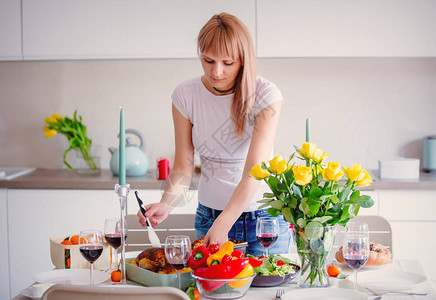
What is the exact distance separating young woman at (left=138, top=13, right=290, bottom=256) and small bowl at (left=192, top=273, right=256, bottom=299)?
1.23ft

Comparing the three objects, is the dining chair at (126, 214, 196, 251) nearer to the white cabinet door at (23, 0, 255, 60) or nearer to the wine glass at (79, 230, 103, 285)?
the wine glass at (79, 230, 103, 285)

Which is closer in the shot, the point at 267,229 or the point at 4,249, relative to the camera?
the point at 267,229

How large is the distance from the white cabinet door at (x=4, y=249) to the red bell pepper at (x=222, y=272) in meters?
2.07

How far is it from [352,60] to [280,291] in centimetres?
235

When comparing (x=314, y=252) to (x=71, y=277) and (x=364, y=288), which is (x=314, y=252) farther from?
(x=71, y=277)

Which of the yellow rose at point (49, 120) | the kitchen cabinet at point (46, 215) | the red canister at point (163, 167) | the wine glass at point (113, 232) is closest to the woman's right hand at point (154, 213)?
the wine glass at point (113, 232)

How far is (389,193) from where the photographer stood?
2951 mm

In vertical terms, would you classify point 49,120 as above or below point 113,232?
above

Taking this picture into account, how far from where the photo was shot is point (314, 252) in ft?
4.56

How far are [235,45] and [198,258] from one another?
0.77 metres

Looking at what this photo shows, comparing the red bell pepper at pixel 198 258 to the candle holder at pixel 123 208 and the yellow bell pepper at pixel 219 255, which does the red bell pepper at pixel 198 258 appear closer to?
the yellow bell pepper at pixel 219 255

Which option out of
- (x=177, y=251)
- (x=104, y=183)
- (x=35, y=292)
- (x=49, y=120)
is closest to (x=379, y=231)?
(x=177, y=251)

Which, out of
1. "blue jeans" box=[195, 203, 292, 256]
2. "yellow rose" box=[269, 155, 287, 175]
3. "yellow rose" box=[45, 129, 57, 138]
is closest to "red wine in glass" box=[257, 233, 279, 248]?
"yellow rose" box=[269, 155, 287, 175]

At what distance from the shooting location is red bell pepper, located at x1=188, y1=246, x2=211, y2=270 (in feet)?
4.56
